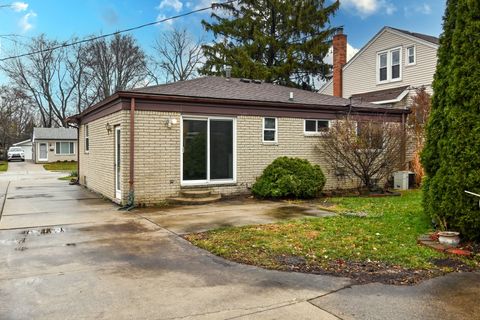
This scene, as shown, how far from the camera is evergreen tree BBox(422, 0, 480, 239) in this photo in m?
6.14

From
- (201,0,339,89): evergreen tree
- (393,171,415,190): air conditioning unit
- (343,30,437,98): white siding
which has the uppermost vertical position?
(201,0,339,89): evergreen tree

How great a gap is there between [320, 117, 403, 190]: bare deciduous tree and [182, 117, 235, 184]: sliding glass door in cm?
338

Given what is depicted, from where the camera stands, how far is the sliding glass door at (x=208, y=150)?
11547 mm

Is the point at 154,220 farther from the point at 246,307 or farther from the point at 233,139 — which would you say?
the point at 246,307

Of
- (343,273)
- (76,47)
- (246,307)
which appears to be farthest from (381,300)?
(76,47)

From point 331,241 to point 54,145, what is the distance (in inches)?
1770

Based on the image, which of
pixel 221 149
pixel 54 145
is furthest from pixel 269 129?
pixel 54 145

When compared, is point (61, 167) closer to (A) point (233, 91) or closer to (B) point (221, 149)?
(A) point (233, 91)

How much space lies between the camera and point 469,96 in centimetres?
620

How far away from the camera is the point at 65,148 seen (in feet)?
152

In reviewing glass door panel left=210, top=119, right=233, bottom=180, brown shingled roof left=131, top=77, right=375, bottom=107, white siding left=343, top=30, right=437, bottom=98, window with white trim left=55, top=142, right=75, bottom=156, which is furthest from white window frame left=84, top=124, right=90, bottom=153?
window with white trim left=55, top=142, right=75, bottom=156

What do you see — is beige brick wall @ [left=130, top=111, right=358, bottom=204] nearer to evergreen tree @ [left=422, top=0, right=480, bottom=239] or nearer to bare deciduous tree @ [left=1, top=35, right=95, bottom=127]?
evergreen tree @ [left=422, top=0, right=480, bottom=239]

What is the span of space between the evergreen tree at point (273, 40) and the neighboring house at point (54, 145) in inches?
852

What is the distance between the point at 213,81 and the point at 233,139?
10.8 ft
